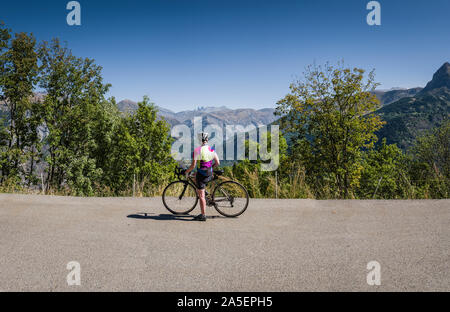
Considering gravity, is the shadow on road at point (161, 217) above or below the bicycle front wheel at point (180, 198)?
below

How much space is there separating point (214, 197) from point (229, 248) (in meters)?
2.37

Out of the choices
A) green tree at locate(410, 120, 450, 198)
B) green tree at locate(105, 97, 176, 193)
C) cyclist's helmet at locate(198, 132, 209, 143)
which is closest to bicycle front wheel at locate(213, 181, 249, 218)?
cyclist's helmet at locate(198, 132, 209, 143)

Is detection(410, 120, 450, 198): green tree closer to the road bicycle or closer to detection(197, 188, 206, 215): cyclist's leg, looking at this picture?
the road bicycle

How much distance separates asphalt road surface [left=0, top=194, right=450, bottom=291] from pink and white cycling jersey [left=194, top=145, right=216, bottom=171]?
3.96 feet

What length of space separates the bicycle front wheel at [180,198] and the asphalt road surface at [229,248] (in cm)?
43

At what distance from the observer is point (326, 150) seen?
46.0ft

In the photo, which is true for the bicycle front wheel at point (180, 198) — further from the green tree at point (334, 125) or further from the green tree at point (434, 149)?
the green tree at point (434, 149)

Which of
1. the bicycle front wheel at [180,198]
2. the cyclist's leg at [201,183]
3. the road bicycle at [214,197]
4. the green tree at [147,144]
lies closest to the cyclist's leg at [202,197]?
the cyclist's leg at [201,183]

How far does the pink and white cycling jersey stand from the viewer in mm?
6230

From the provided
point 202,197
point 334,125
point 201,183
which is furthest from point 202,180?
point 334,125

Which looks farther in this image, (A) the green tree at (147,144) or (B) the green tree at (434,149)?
(B) the green tree at (434,149)

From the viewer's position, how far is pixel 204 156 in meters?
6.27

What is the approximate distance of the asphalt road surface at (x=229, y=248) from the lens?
3.20m
